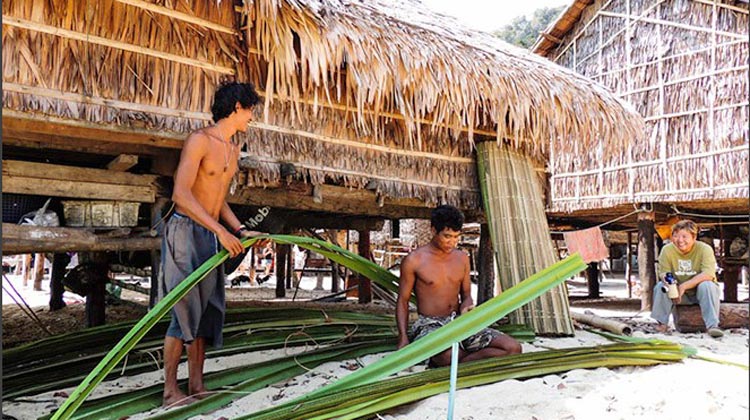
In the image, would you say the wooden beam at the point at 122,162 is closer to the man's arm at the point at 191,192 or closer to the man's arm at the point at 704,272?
the man's arm at the point at 191,192

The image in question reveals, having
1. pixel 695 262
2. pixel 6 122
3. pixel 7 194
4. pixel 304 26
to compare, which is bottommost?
pixel 695 262

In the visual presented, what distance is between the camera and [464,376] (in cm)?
249

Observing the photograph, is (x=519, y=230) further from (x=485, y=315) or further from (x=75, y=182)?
(x=75, y=182)

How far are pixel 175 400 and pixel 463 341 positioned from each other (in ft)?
5.26

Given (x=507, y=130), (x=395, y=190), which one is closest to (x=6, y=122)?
(x=395, y=190)

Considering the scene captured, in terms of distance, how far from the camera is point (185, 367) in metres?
3.34

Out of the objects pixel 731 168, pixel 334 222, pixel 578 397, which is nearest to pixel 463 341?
pixel 578 397

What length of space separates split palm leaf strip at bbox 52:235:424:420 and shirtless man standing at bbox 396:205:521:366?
16cm

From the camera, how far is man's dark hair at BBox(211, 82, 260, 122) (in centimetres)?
266

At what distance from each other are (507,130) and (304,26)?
2.49m

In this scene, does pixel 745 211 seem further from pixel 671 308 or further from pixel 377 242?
pixel 377 242

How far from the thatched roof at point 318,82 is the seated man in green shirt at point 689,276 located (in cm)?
115

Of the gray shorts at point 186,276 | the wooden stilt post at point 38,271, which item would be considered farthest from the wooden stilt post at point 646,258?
the wooden stilt post at point 38,271

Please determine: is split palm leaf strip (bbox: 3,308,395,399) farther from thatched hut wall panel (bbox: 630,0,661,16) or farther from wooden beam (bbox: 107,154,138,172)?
thatched hut wall panel (bbox: 630,0,661,16)
